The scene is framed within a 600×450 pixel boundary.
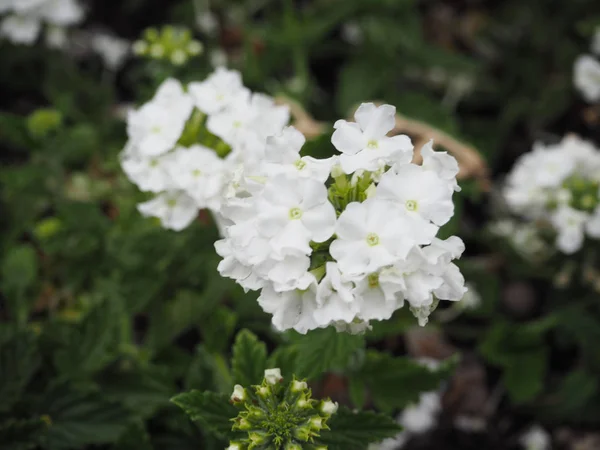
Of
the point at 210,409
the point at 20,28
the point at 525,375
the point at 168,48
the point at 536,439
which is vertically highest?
the point at 20,28

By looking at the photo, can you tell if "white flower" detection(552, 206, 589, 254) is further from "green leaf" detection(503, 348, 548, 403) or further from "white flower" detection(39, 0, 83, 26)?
"white flower" detection(39, 0, 83, 26)

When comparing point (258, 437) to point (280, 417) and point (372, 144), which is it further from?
point (372, 144)

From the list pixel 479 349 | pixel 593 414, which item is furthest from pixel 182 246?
pixel 593 414

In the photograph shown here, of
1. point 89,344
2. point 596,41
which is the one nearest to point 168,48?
point 89,344

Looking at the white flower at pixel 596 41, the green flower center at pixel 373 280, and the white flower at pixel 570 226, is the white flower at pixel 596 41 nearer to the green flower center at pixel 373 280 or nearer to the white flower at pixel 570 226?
the white flower at pixel 570 226

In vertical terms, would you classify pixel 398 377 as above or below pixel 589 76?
below

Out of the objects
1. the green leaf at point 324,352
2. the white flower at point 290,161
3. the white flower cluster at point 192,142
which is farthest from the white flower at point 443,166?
the white flower cluster at point 192,142
